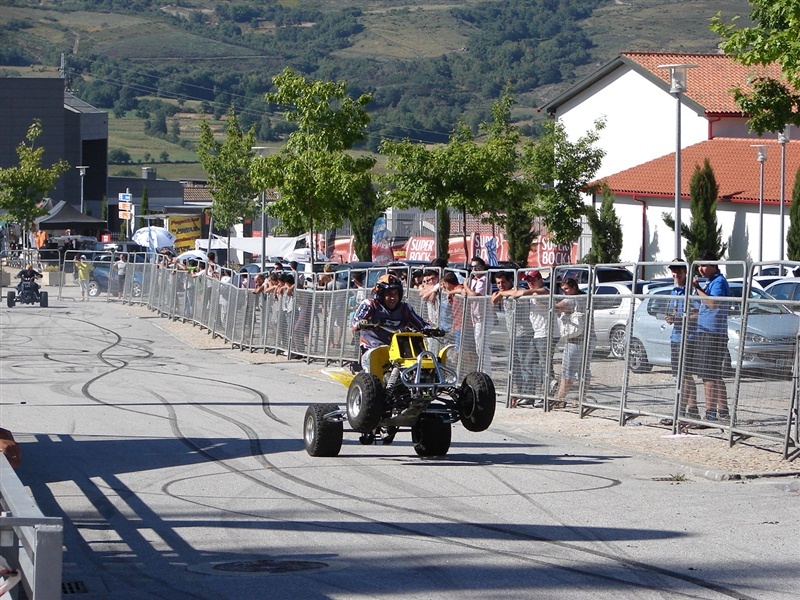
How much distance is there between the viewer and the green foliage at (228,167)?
59000 millimetres

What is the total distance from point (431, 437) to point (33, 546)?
7277 millimetres

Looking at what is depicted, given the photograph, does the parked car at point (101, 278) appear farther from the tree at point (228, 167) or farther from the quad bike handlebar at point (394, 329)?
the quad bike handlebar at point (394, 329)

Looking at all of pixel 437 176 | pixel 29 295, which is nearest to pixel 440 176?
pixel 437 176

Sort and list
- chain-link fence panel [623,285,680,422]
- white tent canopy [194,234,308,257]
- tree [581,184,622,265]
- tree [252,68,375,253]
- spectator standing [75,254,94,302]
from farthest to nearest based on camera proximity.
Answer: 1. white tent canopy [194,234,308,257]
2. tree [581,184,622,265]
3. spectator standing [75,254,94,302]
4. tree [252,68,375,253]
5. chain-link fence panel [623,285,680,422]

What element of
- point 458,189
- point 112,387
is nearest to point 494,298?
point 112,387

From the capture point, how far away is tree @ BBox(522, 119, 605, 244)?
44938mm

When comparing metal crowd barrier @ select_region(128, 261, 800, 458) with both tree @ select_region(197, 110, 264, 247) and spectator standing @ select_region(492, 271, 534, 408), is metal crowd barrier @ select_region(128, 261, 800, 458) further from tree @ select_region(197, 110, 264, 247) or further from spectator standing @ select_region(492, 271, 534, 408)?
tree @ select_region(197, 110, 264, 247)

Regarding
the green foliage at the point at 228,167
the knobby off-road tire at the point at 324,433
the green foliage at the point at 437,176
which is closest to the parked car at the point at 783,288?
the knobby off-road tire at the point at 324,433

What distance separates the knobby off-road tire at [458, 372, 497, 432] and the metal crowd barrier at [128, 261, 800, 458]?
2.57m

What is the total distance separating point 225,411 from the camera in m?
15.7

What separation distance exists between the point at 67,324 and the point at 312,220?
7193 millimetres

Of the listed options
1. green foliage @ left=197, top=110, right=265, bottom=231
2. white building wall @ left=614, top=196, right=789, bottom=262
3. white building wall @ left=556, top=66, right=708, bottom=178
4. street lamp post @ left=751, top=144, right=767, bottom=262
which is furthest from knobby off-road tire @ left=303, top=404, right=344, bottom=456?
green foliage @ left=197, top=110, right=265, bottom=231

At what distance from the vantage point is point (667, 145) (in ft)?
180

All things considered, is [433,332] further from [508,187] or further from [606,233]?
[606,233]
